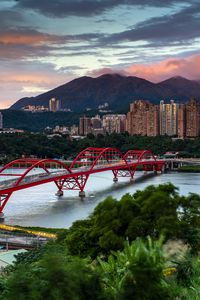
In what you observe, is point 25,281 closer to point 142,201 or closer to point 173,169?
point 142,201

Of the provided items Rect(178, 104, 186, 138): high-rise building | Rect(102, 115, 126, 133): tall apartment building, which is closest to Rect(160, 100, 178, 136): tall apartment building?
Rect(178, 104, 186, 138): high-rise building

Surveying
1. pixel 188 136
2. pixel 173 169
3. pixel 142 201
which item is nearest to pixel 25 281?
pixel 142 201

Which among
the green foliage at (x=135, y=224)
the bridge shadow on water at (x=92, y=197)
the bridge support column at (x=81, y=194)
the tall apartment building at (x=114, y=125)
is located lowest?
the bridge shadow on water at (x=92, y=197)

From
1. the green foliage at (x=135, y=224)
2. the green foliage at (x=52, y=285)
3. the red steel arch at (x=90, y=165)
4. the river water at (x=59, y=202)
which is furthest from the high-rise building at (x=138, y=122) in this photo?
the green foliage at (x=52, y=285)

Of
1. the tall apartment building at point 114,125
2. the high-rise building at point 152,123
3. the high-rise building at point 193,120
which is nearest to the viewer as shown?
the high-rise building at point 193,120

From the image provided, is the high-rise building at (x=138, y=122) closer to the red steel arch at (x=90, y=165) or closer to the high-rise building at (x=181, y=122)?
the high-rise building at (x=181, y=122)

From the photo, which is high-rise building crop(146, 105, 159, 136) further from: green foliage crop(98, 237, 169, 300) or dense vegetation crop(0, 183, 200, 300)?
green foliage crop(98, 237, 169, 300)
